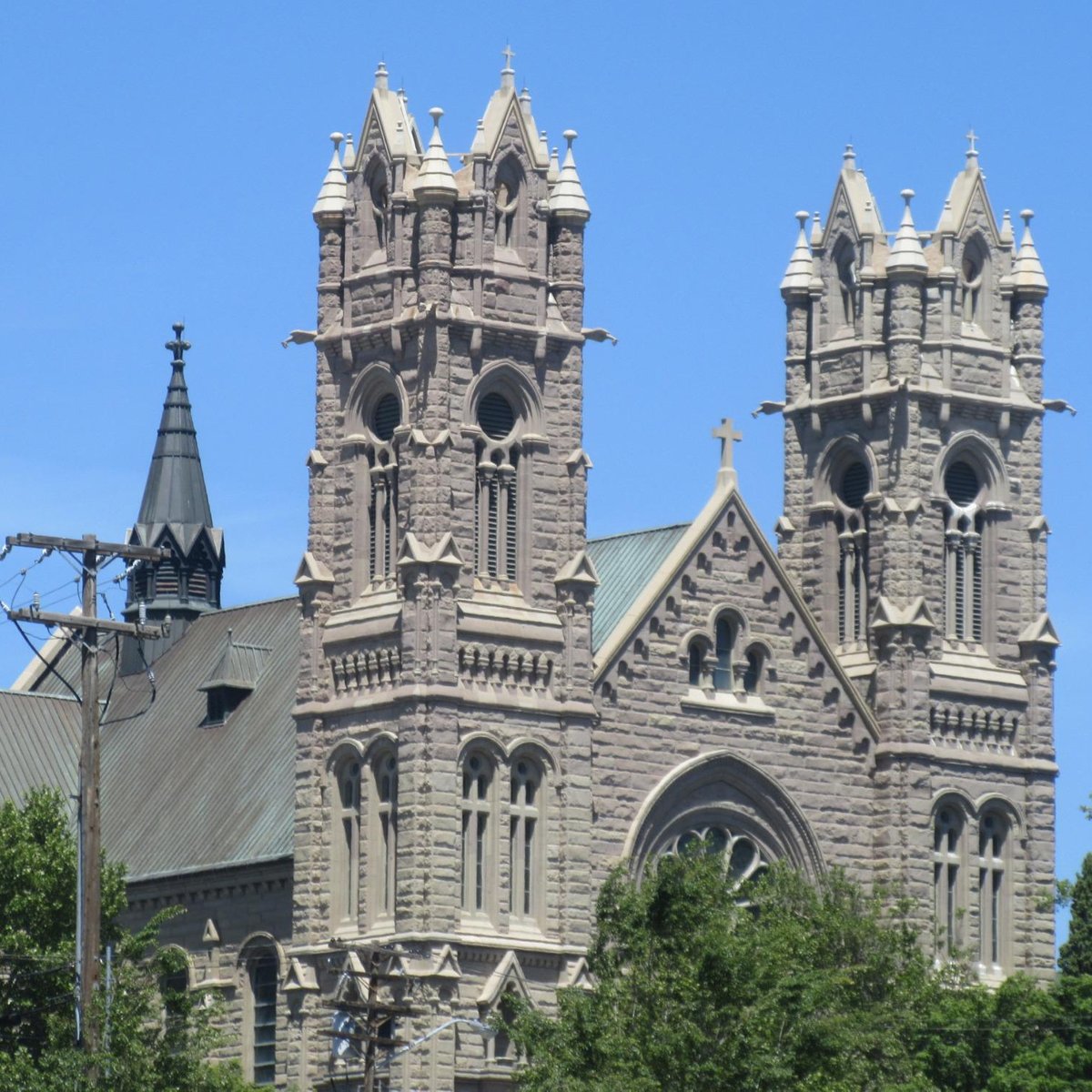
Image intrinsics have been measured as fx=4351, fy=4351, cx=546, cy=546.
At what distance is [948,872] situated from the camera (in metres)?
102

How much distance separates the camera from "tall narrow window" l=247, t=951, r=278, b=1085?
100500mm

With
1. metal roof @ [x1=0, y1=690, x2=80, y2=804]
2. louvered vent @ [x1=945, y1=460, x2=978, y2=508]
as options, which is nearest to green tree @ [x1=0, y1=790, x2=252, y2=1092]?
metal roof @ [x1=0, y1=690, x2=80, y2=804]

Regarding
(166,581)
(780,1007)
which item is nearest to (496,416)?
(780,1007)

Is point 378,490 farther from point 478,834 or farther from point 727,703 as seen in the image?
point 727,703

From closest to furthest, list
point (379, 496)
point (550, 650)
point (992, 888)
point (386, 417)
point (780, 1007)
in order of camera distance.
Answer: point (780, 1007)
point (550, 650)
point (379, 496)
point (386, 417)
point (992, 888)

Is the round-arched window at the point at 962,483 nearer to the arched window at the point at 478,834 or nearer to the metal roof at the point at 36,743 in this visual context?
the arched window at the point at 478,834

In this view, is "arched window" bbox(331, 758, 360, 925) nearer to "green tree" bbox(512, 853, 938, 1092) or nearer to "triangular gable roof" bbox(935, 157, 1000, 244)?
"green tree" bbox(512, 853, 938, 1092)

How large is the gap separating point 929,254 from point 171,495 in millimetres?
26477

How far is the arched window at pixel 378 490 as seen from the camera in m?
96.6

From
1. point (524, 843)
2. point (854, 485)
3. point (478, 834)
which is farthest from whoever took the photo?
point (854, 485)

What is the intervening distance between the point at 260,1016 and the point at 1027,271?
2553 cm

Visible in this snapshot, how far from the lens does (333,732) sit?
3784 inches

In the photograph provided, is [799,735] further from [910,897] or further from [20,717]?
[20,717]

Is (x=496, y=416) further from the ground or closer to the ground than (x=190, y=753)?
further from the ground
